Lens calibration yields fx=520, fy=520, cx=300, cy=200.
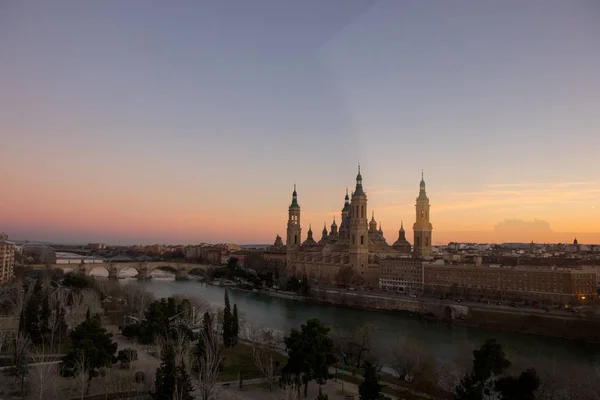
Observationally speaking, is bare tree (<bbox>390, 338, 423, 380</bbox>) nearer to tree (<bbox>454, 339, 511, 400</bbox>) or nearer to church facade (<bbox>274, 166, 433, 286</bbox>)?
tree (<bbox>454, 339, 511, 400</bbox>)

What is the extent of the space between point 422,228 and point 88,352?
31806 mm

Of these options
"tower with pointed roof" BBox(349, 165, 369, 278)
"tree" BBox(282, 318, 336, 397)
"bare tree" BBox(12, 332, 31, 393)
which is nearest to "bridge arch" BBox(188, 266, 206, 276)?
"tower with pointed roof" BBox(349, 165, 369, 278)

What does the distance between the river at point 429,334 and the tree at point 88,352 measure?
8.10 metres

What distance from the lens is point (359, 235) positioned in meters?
36.4

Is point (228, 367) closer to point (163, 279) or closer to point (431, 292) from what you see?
point (431, 292)

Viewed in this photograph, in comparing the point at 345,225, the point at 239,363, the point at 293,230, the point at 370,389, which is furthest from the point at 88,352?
the point at 345,225

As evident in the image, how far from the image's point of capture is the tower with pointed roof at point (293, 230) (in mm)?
46497

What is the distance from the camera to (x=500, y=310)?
21531 mm

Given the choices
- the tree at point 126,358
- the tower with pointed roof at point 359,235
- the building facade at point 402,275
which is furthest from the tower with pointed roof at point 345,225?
the tree at point 126,358

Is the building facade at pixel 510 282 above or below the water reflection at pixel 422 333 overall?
above

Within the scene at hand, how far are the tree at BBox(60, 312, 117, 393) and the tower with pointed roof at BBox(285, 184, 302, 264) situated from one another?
1397 inches

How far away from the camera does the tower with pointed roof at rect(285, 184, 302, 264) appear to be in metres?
46.5

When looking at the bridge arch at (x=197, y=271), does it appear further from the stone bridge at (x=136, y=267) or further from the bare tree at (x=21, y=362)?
the bare tree at (x=21, y=362)

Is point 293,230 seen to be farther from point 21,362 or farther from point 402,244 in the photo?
point 21,362
